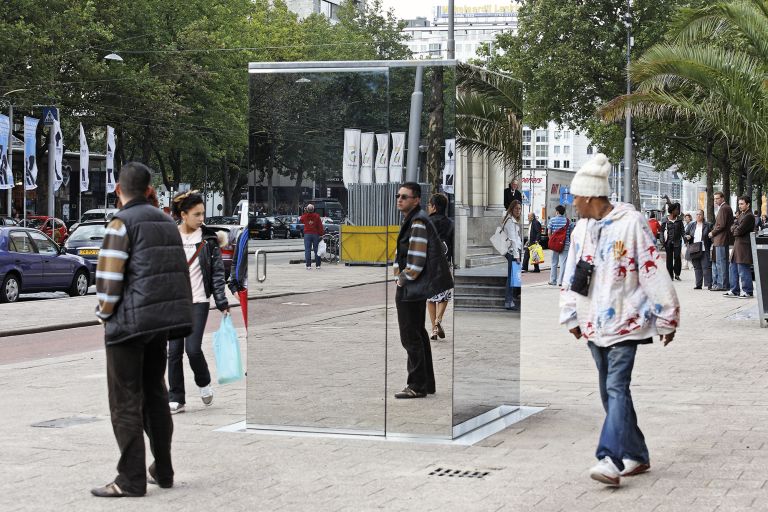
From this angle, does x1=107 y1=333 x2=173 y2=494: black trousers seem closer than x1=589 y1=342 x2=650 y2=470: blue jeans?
Yes

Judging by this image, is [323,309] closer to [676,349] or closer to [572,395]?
[572,395]

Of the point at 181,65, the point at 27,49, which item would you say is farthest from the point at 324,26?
the point at 27,49

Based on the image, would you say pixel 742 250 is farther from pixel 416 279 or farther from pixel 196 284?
pixel 416 279

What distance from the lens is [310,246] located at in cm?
851

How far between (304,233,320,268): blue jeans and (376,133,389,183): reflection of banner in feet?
2.07

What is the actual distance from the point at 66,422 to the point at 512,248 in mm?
3475

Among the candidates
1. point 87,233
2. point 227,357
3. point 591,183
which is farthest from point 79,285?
point 591,183

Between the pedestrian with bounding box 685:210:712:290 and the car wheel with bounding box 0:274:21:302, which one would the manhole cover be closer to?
the car wheel with bounding box 0:274:21:302

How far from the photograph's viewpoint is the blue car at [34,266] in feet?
74.6

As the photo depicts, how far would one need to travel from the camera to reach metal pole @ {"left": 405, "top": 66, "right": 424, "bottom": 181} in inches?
311

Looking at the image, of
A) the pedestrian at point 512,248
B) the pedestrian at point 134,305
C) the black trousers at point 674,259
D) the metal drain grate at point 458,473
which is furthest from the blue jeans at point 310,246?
the black trousers at point 674,259

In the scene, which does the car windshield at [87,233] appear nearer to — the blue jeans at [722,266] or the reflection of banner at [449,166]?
the blue jeans at [722,266]

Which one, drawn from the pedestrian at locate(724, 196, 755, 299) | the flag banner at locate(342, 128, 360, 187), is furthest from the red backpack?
the flag banner at locate(342, 128, 360, 187)

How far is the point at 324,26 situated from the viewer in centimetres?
7531
